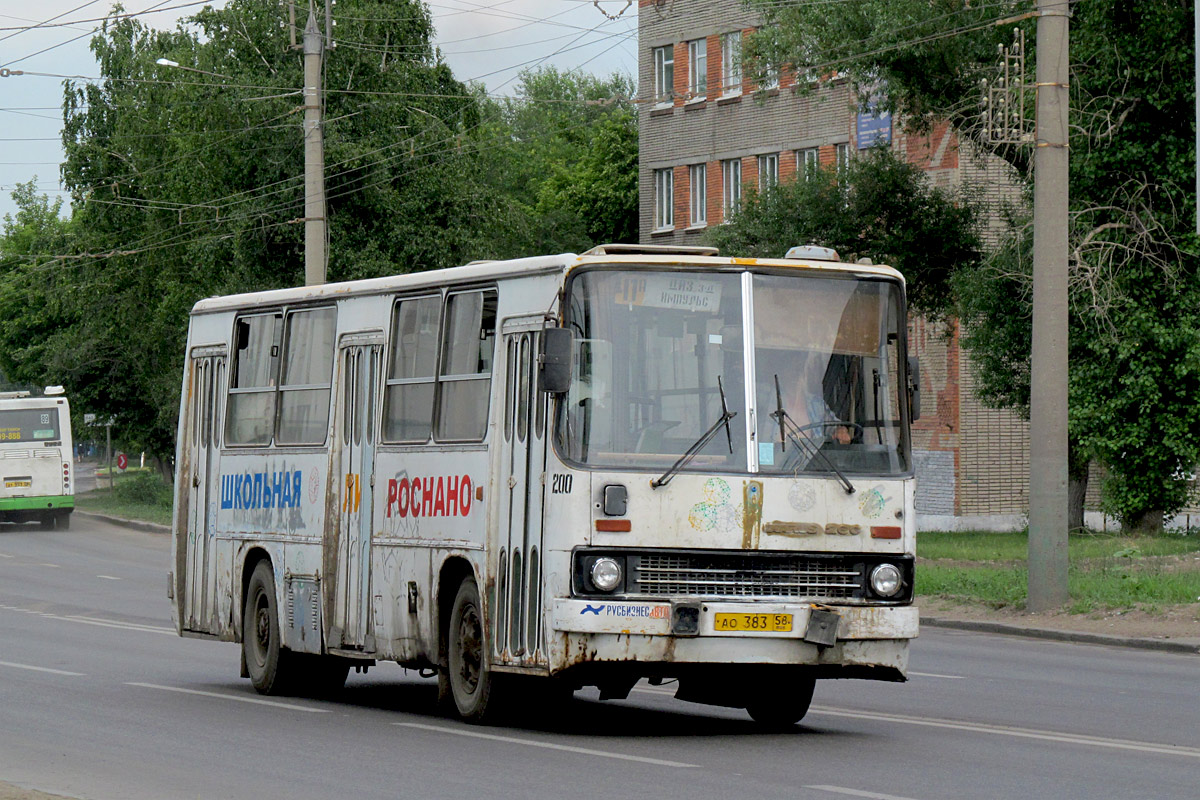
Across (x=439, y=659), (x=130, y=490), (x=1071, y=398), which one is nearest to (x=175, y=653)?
(x=439, y=659)

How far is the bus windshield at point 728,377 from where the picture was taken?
492 inches

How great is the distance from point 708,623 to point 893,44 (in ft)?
82.8

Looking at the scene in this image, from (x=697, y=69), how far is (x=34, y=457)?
2191 centimetres

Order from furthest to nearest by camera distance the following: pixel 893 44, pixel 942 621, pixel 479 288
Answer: pixel 893 44 → pixel 942 621 → pixel 479 288

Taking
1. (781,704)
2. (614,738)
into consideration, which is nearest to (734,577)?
(614,738)

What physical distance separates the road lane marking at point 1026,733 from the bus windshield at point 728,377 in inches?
71.9

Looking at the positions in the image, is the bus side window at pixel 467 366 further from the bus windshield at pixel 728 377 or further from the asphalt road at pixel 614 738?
the asphalt road at pixel 614 738

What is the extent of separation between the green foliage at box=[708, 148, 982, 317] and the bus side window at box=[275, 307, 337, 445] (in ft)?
84.5

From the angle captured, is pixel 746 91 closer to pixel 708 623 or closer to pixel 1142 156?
pixel 1142 156

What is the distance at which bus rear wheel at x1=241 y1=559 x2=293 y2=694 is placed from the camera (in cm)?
1645

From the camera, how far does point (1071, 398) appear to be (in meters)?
35.1

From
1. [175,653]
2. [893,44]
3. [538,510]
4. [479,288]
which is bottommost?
[175,653]

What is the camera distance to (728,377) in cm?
1260

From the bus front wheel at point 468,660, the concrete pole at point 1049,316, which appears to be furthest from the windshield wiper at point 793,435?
the concrete pole at point 1049,316
